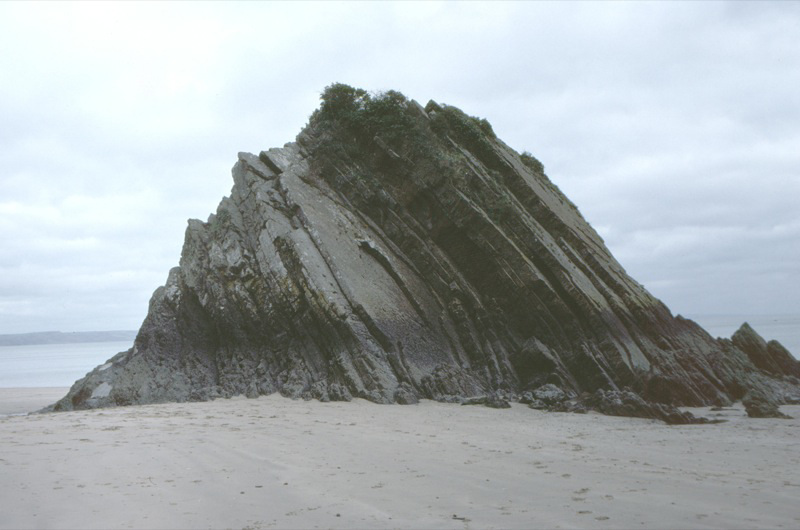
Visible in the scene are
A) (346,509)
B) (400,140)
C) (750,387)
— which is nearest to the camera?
(346,509)

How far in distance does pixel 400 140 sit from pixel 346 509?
17923 millimetres

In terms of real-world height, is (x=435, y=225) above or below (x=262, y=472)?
above

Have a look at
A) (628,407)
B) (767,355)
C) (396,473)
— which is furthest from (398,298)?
(767,355)

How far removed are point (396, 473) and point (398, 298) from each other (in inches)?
444

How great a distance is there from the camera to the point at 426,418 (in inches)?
563

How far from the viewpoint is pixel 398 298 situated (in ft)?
65.5

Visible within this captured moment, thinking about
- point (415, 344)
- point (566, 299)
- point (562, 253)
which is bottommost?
point (415, 344)

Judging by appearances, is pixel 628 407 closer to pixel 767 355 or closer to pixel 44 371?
pixel 767 355

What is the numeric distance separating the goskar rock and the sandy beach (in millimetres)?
3966

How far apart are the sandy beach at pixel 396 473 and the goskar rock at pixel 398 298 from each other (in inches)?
156

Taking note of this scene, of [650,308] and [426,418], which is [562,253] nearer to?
[650,308]

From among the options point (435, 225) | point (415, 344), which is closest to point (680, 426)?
point (415, 344)

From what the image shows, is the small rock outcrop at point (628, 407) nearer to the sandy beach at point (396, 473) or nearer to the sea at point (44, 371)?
the sandy beach at point (396, 473)

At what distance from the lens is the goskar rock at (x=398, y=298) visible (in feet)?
60.3
